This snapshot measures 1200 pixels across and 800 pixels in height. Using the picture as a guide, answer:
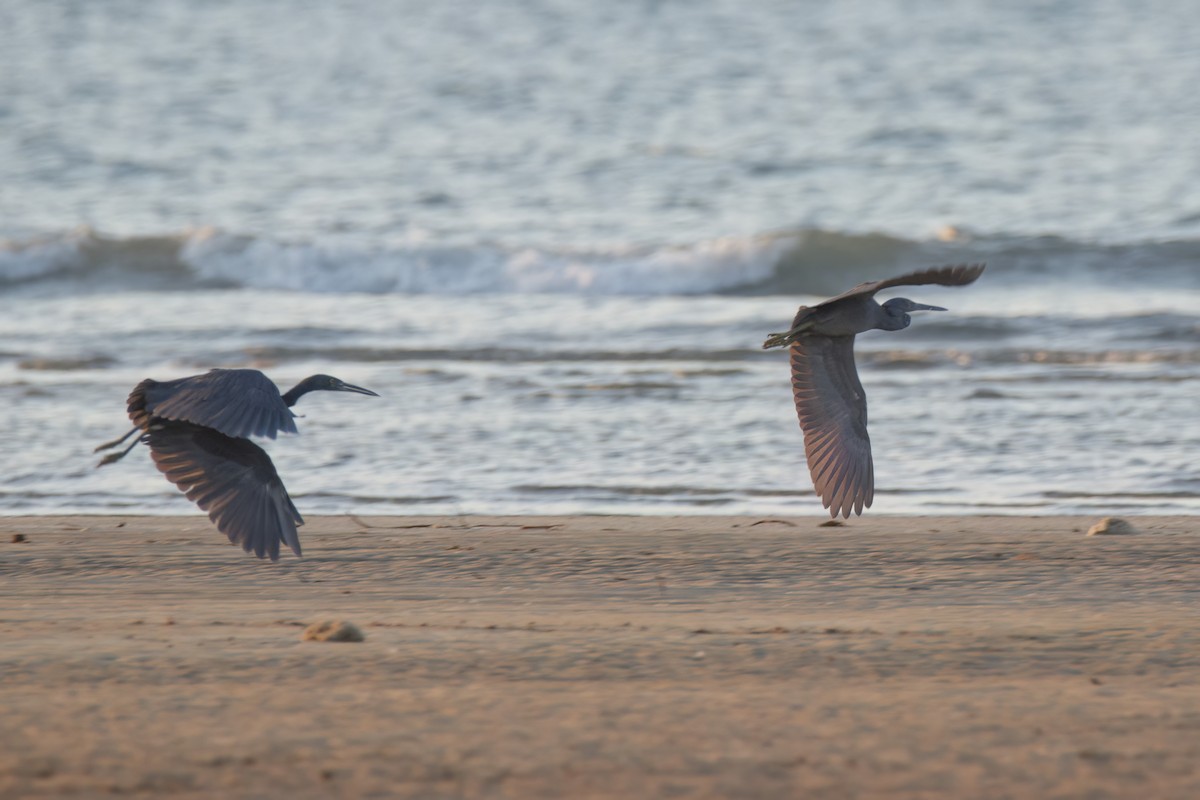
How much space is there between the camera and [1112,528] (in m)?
6.06

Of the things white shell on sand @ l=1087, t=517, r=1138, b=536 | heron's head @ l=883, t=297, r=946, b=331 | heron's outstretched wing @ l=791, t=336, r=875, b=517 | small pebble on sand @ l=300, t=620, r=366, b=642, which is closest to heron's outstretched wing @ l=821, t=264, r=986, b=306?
heron's head @ l=883, t=297, r=946, b=331

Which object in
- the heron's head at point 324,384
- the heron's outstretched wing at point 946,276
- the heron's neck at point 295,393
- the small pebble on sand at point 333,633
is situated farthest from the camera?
Answer: the heron's head at point 324,384

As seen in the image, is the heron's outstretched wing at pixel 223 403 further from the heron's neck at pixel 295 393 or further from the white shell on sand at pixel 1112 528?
the white shell on sand at pixel 1112 528

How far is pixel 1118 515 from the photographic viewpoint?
661 centimetres

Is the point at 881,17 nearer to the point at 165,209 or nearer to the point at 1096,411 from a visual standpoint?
the point at 165,209

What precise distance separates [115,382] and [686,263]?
230 inches

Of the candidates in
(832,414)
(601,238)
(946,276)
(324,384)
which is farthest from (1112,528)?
(601,238)

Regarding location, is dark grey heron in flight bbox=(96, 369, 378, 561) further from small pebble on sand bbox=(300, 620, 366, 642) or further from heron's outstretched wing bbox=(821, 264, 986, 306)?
heron's outstretched wing bbox=(821, 264, 986, 306)

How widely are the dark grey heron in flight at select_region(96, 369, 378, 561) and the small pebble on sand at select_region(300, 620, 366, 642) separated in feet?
1.83

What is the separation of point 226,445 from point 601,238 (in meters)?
10.1

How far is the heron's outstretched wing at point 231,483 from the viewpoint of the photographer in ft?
16.9

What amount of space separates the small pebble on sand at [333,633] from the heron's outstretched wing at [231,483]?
0.56m

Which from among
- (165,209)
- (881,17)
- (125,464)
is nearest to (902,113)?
(881,17)

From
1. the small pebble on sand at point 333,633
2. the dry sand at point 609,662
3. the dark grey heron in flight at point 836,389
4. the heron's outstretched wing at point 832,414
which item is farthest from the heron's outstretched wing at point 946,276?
the small pebble on sand at point 333,633
